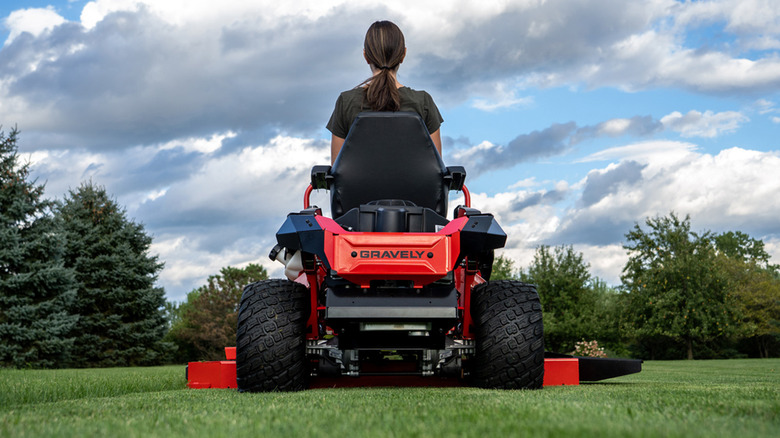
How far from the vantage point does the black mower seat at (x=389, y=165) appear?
446 centimetres

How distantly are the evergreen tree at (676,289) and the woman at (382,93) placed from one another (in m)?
38.4

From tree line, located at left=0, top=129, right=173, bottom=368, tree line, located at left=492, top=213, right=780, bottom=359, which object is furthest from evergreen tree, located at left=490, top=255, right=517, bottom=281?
tree line, located at left=0, top=129, right=173, bottom=368

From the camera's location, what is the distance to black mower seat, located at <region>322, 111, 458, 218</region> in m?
4.46

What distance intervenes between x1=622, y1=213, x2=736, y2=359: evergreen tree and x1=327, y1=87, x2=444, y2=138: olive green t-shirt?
38.3 metres

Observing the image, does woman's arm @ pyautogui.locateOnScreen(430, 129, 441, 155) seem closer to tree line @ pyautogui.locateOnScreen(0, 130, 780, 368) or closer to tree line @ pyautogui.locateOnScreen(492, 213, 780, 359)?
tree line @ pyautogui.locateOnScreen(0, 130, 780, 368)

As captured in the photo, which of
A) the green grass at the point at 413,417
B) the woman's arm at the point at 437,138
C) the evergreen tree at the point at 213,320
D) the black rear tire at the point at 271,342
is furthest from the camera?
the evergreen tree at the point at 213,320

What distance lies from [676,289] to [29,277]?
3434cm

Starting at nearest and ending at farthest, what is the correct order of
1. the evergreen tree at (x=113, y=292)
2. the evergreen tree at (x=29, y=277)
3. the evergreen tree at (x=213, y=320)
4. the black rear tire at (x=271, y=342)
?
the black rear tire at (x=271, y=342) < the evergreen tree at (x=29, y=277) < the evergreen tree at (x=113, y=292) < the evergreen tree at (x=213, y=320)

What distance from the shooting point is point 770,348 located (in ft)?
162

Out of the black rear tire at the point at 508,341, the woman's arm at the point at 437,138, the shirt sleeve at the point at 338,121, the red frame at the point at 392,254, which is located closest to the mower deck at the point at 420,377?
the black rear tire at the point at 508,341

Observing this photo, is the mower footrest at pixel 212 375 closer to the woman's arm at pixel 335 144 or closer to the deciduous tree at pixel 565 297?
the woman's arm at pixel 335 144

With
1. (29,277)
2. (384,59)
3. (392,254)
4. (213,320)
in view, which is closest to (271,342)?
(392,254)

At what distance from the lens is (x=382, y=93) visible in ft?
15.6

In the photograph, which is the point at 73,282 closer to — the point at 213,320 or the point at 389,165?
the point at 213,320
